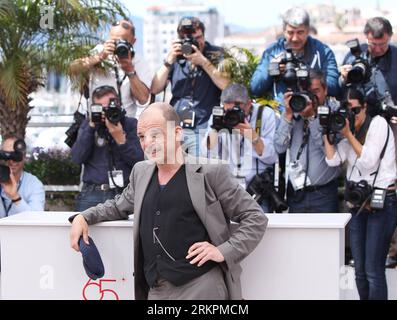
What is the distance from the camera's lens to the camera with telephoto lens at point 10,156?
676 centimetres

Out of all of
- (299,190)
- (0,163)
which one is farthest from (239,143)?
(0,163)

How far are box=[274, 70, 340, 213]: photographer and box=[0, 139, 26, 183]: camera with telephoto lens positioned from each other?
2.16 m

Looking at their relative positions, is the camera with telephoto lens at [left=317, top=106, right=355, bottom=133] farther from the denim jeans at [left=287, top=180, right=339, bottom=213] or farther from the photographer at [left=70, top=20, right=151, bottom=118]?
the photographer at [left=70, top=20, right=151, bottom=118]

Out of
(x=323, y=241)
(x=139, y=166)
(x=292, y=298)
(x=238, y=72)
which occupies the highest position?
(x=238, y=72)

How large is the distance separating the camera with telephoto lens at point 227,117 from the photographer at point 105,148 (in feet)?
2.29

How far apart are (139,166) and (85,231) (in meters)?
0.45

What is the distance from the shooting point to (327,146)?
6.75 m

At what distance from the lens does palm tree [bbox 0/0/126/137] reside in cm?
796

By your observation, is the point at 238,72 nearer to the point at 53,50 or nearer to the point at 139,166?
the point at 53,50

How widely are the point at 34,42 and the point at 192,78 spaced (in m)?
1.73

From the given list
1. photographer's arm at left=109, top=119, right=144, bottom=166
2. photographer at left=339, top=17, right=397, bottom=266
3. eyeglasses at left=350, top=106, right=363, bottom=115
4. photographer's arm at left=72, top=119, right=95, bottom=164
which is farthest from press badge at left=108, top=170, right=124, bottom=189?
photographer at left=339, top=17, right=397, bottom=266

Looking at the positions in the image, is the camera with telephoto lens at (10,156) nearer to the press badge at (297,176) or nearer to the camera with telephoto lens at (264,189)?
the camera with telephoto lens at (264,189)

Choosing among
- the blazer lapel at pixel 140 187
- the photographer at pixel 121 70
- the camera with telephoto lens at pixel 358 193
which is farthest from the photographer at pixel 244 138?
the blazer lapel at pixel 140 187

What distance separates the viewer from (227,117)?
678 centimetres
